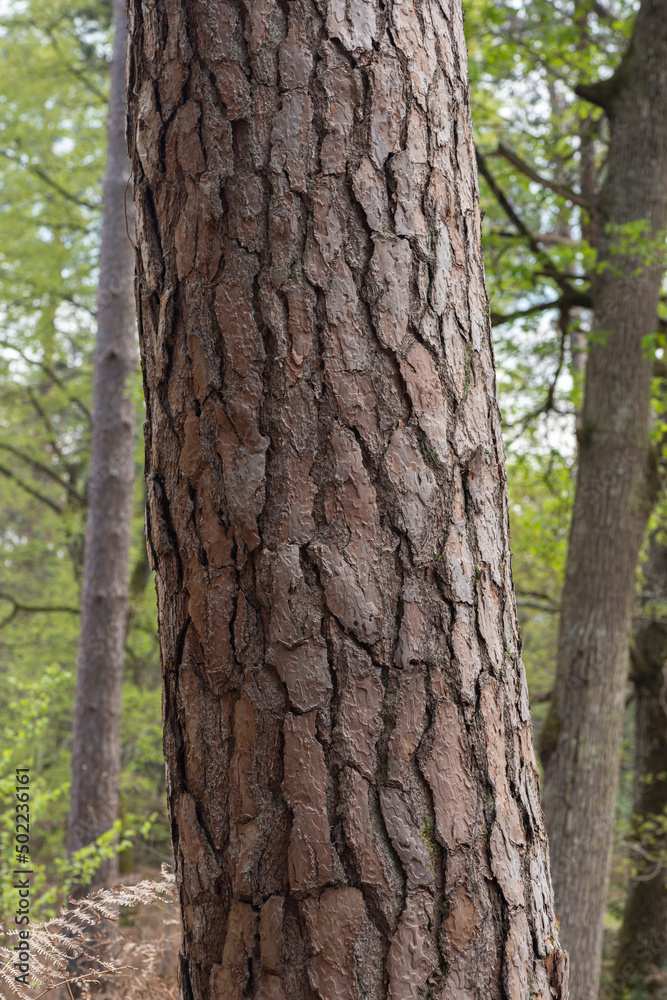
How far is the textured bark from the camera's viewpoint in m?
Answer: 6.18

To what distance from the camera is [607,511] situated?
17.1 feet

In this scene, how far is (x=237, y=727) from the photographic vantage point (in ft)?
3.30

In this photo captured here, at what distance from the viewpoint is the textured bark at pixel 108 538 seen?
6.18 metres

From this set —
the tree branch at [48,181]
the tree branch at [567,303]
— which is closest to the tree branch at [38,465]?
the tree branch at [48,181]

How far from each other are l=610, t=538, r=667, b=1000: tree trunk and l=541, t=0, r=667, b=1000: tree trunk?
3.75 metres

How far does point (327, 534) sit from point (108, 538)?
6307mm

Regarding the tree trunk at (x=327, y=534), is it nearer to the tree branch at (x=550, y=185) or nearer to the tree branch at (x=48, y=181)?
the tree branch at (x=550, y=185)

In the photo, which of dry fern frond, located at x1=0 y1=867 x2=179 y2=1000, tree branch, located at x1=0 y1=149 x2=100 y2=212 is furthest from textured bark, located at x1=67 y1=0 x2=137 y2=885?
tree branch, located at x1=0 y1=149 x2=100 y2=212

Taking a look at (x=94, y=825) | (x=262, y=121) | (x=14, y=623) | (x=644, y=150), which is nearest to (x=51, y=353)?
(x=14, y=623)

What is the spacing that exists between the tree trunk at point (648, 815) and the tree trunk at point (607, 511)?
3755 mm

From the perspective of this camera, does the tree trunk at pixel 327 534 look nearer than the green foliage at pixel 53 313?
Yes

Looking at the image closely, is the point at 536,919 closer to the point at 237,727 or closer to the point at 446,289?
the point at 237,727

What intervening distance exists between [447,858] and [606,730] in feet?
14.8

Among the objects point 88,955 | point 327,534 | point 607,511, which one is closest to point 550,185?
point 607,511
